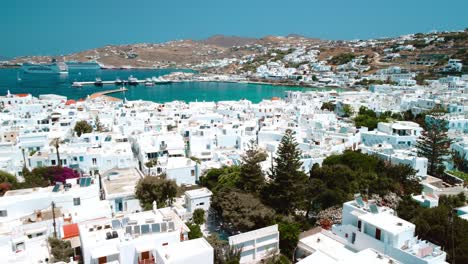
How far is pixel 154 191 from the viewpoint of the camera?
1764 centimetres

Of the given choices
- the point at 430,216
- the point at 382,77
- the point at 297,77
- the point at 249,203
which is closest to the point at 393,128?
the point at 430,216

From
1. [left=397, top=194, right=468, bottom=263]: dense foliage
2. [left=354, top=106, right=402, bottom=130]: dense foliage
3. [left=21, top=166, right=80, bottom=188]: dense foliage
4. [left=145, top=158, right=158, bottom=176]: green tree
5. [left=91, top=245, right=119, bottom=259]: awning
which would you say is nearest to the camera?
[left=91, top=245, right=119, bottom=259]: awning

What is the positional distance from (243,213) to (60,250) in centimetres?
731

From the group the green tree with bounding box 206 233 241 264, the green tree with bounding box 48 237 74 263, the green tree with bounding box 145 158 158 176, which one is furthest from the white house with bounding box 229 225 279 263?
the green tree with bounding box 145 158 158 176

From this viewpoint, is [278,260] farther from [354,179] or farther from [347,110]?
[347,110]

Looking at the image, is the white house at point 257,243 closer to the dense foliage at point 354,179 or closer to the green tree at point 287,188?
the green tree at point 287,188

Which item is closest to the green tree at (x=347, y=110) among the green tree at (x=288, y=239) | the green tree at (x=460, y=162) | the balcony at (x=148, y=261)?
the green tree at (x=460, y=162)

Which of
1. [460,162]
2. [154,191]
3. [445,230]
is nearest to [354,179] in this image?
[445,230]

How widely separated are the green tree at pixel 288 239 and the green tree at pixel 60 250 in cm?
805

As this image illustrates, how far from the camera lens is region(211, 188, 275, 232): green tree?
16.0 m

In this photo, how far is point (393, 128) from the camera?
99.2ft

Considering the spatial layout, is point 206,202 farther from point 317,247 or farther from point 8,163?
point 8,163

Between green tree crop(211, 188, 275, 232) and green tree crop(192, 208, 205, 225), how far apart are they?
976 mm

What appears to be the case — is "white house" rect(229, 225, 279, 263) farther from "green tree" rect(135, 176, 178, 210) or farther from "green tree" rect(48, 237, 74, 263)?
"green tree" rect(48, 237, 74, 263)
